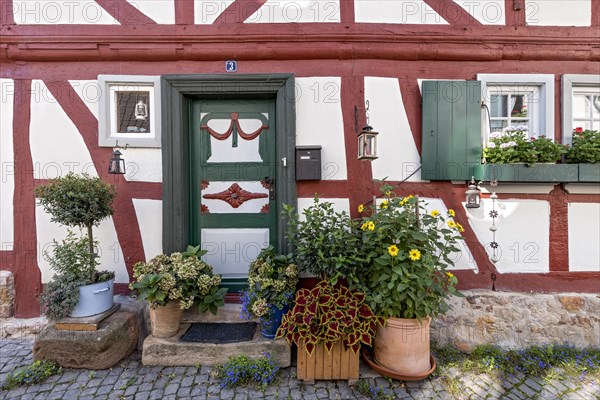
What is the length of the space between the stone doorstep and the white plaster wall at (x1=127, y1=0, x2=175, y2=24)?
3.24 m

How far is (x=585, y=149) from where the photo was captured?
304 centimetres

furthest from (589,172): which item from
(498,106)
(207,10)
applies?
(207,10)

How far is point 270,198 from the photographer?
3383 millimetres

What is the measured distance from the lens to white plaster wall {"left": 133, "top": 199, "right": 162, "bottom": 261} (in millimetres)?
3178

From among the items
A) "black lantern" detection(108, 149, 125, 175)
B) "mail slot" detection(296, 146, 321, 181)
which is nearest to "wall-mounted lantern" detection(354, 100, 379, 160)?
"mail slot" detection(296, 146, 321, 181)

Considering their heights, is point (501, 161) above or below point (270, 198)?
above

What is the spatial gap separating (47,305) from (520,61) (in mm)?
5250

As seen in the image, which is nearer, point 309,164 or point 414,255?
point 414,255

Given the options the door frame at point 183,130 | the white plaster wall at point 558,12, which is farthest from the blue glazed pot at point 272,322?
the white plaster wall at point 558,12

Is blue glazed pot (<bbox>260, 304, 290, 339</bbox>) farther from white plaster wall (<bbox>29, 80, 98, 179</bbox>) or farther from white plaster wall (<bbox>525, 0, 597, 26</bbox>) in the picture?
white plaster wall (<bbox>525, 0, 597, 26</bbox>)

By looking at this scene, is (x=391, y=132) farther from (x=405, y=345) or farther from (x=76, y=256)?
(x=76, y=256)

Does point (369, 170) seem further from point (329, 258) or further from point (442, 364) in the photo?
point (442, 364)

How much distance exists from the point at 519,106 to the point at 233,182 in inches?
130

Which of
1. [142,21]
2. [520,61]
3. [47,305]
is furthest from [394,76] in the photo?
[47,305]
